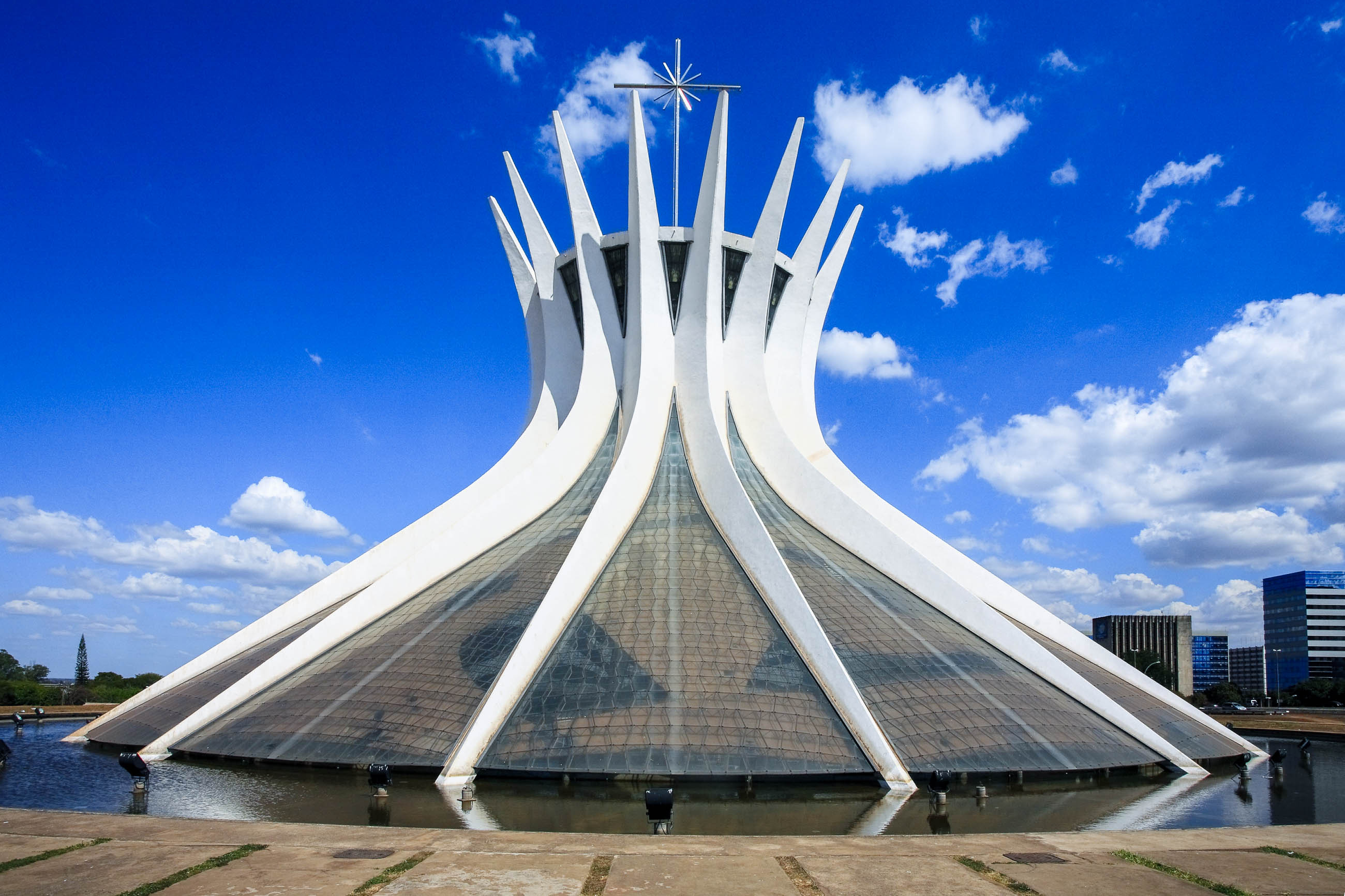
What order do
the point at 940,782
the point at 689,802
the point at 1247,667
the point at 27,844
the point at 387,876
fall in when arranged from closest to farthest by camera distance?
the point at 387,876 < the point at 27,844 < the point at 940,782 < the point at 689,802 < the point at 1247,667

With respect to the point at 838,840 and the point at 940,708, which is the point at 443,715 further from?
the point at 940,708

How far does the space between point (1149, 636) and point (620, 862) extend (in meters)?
94.4

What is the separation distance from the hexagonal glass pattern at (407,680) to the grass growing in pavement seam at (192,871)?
5163 millimetres

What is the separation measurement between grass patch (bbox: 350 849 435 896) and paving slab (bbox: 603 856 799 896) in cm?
203

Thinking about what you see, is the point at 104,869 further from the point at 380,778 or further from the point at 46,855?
the point at 380,778

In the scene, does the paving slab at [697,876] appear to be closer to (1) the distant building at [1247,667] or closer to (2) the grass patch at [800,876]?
(2) the grass patch at [800,876]

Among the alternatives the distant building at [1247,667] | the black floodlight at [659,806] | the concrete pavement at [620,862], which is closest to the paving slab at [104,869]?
the concrete pavement at [620,862]

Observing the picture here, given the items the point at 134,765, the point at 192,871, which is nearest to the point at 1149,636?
the point at 134,765

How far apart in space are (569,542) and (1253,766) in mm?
16340

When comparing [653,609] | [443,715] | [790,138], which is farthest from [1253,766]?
[790,138]

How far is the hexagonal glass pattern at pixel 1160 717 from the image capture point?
17312mm

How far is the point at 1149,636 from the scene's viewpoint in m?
86.2

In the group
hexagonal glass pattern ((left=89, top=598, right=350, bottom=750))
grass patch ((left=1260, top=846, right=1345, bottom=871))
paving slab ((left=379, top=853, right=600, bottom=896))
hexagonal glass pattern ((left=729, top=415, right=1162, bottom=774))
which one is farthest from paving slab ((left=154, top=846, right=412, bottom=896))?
hexagonal glass pattern ((left=89, top=598, right=350, bottom=750))

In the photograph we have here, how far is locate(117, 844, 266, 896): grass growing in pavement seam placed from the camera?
742 centimetres
